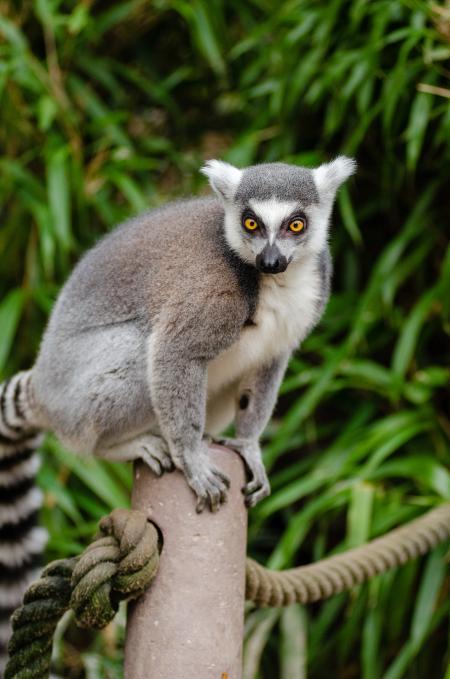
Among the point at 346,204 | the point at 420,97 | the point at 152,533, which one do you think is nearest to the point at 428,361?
the point at 346,204

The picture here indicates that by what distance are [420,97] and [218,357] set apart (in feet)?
6.88

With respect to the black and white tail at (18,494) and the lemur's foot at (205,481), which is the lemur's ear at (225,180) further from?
the black and white tail at (18,494)

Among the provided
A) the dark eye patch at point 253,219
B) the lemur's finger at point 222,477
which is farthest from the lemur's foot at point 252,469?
the dark eye patch at point 253,219

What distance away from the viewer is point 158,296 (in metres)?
2.63

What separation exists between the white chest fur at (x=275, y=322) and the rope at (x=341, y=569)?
0.61 metres

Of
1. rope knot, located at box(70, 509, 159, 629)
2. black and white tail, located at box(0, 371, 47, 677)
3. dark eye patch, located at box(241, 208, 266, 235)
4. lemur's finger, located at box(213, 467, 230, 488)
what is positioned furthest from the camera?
black and white tail, located at box(0, 371, 47, 677)

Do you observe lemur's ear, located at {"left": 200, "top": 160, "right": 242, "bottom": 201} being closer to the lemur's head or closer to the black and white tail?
the lemur's head

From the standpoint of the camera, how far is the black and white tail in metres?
2.83

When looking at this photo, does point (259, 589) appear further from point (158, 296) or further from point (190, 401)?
point (158, 296)

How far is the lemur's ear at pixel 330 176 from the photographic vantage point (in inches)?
109

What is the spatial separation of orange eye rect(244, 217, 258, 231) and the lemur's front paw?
65cm

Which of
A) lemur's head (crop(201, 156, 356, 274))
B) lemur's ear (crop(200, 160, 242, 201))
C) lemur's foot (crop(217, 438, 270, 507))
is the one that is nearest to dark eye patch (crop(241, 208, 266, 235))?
lemur's head (crop(201, 156, 356, 274))

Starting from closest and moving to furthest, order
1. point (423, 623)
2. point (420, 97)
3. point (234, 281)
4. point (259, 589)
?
1. point (259, 589)
2. point (234, 281)
3. point (423, 623)
4. point (420, 97)

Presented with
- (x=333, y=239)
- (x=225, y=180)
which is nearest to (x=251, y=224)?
(x=225, y=180)
